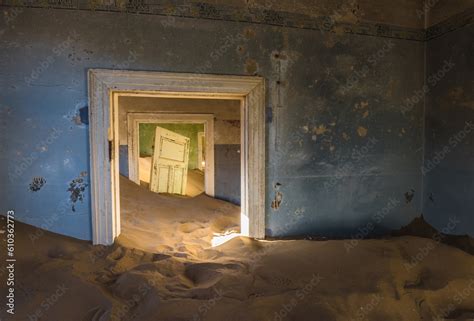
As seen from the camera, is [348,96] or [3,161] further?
[348,96]

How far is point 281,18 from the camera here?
3439mm

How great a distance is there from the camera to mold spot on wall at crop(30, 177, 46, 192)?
2965 millimetres

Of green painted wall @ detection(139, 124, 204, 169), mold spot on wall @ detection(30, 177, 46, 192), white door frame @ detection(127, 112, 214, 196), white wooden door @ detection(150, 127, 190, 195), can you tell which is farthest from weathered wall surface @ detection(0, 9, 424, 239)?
green painted wall @ detection(139, 124, 204, 169)

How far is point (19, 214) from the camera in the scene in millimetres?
2957

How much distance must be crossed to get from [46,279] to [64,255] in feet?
1.60

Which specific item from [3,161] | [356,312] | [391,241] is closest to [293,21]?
[391,241]

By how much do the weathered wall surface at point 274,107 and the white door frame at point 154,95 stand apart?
10cm

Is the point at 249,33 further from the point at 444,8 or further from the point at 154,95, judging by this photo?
the point at 444,8

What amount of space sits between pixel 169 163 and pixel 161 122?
6.33ft

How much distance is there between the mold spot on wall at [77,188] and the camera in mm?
3031

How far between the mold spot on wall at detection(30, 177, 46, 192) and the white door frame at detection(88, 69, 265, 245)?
0.46m

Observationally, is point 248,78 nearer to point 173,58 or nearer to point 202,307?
point 173,58

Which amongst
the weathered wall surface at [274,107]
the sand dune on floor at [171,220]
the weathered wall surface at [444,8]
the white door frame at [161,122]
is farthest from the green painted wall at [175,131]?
the weathered wall surface at [444,8]

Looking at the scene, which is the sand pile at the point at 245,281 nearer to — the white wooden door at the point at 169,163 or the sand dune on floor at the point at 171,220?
the sand dune on floor at the point at 171,220
